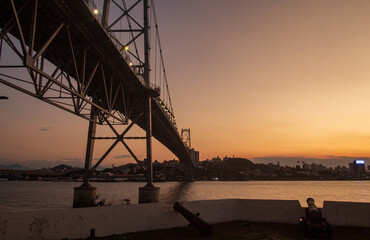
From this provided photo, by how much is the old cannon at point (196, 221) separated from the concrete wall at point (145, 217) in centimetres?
70

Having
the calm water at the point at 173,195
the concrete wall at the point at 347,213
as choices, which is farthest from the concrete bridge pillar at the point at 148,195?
the concrete wall at the point at 347,213

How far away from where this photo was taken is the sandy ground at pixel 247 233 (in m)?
9.71

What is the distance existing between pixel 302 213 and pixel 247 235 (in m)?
3.32

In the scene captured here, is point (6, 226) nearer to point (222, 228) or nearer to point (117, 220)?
point (117, 220)

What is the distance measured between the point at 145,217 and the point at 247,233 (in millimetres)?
3831

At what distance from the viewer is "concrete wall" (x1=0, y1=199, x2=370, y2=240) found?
337 inches

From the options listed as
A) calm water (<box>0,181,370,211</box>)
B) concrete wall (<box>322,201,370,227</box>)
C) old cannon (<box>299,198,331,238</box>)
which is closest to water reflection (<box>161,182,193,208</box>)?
calm water (<box>0,181,370,211</box>)

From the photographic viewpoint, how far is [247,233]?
10438mm

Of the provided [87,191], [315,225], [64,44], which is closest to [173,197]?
[87,191]

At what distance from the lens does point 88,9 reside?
13.6 m

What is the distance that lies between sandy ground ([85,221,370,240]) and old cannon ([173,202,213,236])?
0.69ft

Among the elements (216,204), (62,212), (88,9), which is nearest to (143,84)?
(88,9)

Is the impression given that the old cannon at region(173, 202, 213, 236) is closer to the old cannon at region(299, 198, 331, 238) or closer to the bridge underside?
the old cannon at region(299, 198, 331, 238)

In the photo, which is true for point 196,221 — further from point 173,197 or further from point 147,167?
point 173,197
